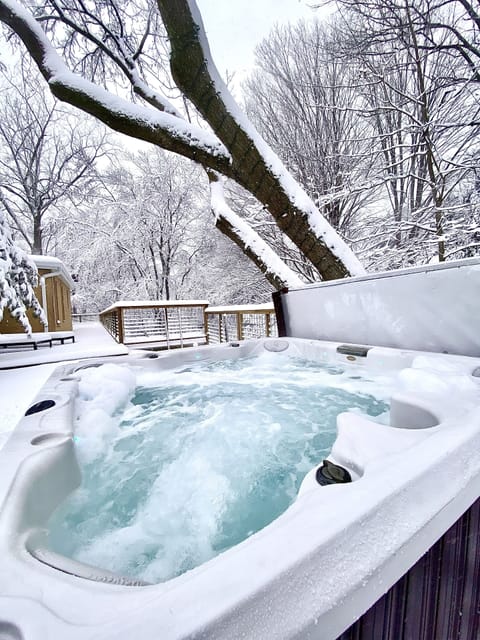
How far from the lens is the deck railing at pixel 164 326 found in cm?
520

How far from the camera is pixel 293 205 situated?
2986 millimetres

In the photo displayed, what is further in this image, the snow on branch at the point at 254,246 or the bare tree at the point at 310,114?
the bare tree at the point at 310,114

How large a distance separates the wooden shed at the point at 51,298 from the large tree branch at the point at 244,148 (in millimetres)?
4222

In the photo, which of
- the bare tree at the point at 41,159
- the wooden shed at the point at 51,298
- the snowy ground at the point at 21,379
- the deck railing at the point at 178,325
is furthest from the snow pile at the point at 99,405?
the bare tree at the point at 41,159

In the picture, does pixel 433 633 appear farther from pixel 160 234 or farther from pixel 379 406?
pixel 160 234

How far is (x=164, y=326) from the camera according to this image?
5.47m

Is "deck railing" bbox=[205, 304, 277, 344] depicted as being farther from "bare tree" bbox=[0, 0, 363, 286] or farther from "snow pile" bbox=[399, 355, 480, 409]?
"snow pile" bbox=[399, 355, 480, 409]

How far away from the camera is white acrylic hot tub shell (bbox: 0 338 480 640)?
0.34m

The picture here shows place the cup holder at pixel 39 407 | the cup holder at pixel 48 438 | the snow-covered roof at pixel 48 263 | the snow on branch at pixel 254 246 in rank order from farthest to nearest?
the snow-covered roof at pixel 48 263 < the snow on branch at pixel 254 246 < the cup holder at pixel 39 407 < the cup holder at pixel 48 438

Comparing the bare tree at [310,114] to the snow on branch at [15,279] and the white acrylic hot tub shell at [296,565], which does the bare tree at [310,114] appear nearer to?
the snow on branch at [15,279]

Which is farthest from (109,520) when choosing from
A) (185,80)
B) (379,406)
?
(185,80)

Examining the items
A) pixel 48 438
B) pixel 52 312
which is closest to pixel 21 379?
pixel 48 438

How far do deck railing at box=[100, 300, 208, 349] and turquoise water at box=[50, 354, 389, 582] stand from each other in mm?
3099

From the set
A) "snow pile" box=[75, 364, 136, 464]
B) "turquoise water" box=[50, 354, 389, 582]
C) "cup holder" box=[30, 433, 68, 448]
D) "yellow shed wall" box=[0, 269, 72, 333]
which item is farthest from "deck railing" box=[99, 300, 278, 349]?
"cup holder" box=[30, 433, 68, 448]
